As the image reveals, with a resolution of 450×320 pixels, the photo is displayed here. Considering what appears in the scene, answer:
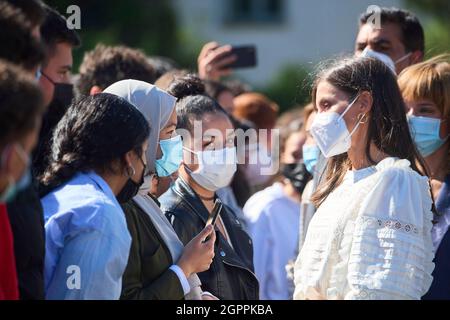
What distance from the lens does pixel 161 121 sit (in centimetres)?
420

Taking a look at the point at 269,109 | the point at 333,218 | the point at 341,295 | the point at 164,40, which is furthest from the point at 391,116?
the point at 164,40

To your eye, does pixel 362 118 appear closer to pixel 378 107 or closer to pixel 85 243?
pixel 378 107

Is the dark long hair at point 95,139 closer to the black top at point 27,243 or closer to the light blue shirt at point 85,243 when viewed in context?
the light blue shirt at point 85,243

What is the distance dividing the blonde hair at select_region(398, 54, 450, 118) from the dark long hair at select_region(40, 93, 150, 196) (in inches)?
77.2

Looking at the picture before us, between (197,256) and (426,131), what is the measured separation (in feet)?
5.65

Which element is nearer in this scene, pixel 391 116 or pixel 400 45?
pixel 391 116

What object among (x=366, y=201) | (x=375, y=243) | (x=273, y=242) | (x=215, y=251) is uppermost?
(x=366, y=201)

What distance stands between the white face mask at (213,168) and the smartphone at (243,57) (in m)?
1.94

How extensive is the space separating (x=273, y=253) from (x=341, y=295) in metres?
2.68

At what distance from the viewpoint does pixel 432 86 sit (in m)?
4.93

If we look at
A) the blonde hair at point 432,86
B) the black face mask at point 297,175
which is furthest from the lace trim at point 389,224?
the black face mask at point 297,175

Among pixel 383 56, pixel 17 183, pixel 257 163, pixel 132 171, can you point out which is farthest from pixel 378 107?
pixel 257 163

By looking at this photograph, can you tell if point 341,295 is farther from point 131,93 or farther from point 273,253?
point 273,253
